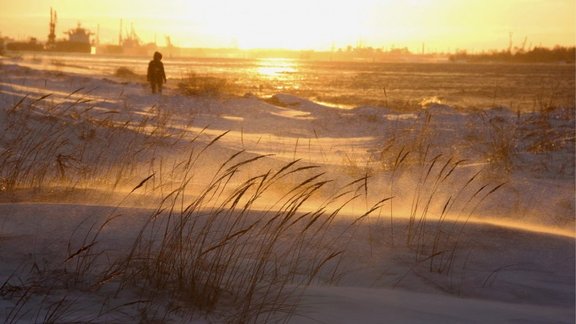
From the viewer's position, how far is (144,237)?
4.06 m

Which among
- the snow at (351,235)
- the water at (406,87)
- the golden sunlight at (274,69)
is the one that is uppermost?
the golden sunlight at (274,69)

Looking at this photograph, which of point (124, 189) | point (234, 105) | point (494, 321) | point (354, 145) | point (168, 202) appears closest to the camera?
point (494, 321)

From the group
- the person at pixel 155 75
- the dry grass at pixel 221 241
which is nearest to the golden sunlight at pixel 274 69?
the person at pixel 155 75

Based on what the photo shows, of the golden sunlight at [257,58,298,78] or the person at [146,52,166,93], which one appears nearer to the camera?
the person at [146,52,166,93]

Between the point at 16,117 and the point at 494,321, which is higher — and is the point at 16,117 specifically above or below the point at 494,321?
above

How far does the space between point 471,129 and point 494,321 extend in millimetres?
10578

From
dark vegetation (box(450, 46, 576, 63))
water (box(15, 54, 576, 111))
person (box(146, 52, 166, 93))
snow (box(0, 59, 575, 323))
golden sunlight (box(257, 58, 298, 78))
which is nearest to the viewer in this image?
snow (box(0, 59, 575, 323))

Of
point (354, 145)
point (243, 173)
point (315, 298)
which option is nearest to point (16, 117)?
point (243, 173)

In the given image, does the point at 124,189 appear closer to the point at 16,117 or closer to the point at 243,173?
the point at 243,173

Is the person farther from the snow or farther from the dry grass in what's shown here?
the dry grass

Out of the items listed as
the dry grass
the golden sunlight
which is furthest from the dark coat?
the golden sunlight

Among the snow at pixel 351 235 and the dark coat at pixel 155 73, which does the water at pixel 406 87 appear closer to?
the snow at pixel 351 235

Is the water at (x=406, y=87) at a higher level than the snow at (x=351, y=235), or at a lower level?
higher

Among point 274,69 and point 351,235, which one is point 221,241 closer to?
point 351,235
